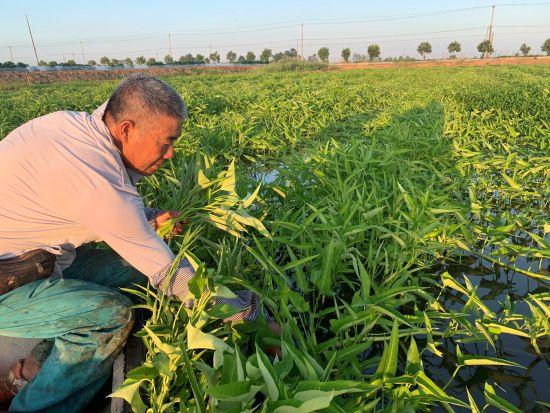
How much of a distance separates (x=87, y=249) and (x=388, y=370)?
1839mm

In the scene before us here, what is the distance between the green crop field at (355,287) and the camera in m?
1.24

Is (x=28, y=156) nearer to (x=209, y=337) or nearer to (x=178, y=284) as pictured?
(x=178, y=284)

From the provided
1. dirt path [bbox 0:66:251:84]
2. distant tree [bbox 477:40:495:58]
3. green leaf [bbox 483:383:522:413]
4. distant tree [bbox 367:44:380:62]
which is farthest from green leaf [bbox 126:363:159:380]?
distant tree [bbox 367:44:380:62]

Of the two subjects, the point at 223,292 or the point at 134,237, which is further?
the point at 134,237

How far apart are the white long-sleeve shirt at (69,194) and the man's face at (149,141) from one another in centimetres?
8

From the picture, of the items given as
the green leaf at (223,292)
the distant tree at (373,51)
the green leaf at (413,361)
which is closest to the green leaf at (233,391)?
the green leaf at (223,292)

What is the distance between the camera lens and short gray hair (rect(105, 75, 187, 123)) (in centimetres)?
167

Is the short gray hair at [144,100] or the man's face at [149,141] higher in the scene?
the short gray hair at [144,100]

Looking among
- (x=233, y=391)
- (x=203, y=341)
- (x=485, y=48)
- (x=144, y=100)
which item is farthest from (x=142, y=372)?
(x=485, y=48)

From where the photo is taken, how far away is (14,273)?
1.72m

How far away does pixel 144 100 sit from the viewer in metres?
1.67

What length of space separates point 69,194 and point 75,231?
0.29 metres

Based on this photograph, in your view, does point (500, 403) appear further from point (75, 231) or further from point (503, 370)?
point (75, 231)

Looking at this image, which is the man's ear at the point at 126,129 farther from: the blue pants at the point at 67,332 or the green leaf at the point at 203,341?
the green leaf at the point at 203,341
